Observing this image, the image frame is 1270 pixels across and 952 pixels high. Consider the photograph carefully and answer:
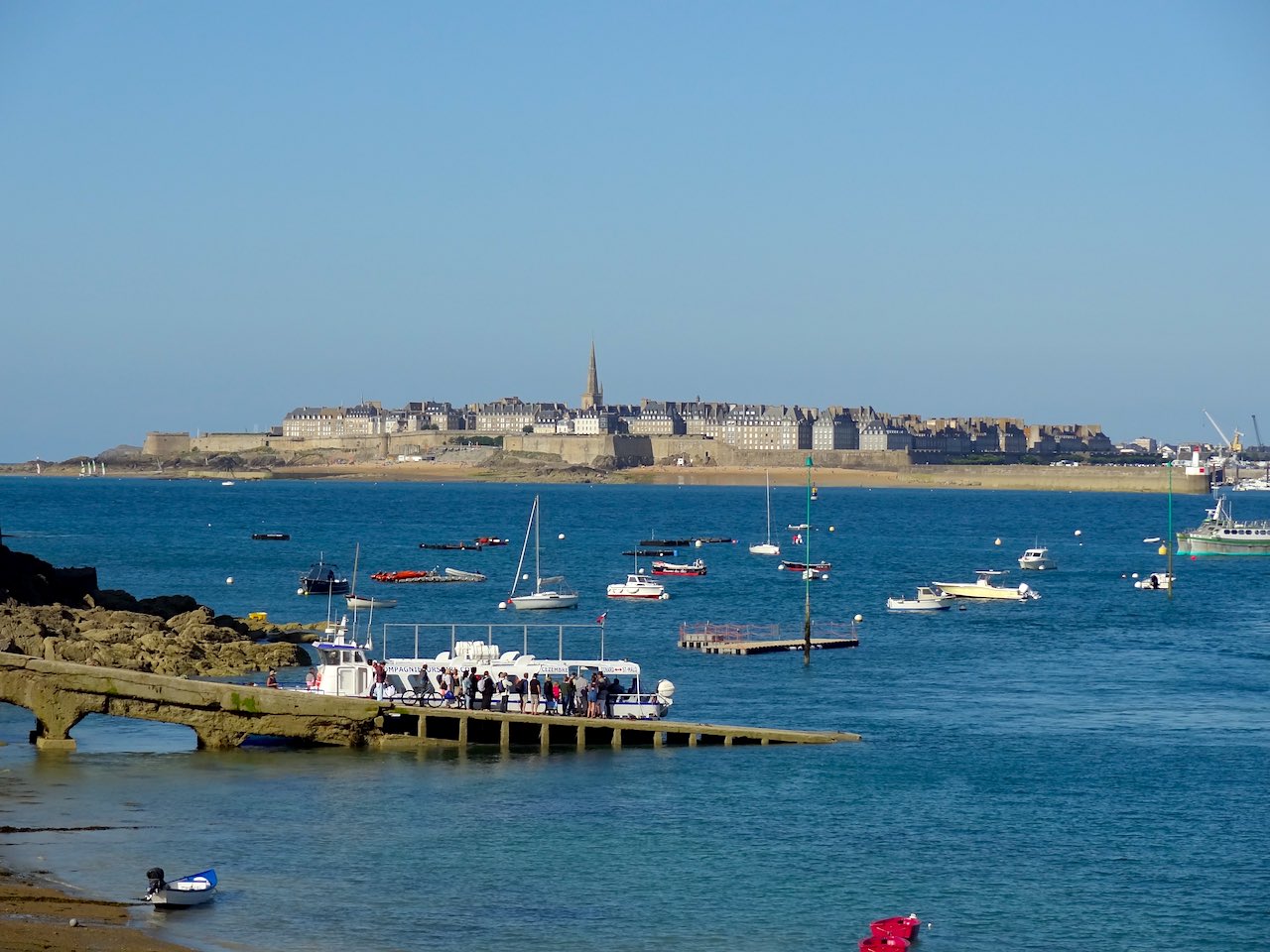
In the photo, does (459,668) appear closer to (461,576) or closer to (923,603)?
(923,603)

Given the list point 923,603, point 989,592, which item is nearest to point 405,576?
point 923,603

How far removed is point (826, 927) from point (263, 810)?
886cm

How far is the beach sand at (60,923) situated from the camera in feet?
58.1

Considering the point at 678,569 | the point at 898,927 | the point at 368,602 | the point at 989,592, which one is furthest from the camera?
the point at 678,569

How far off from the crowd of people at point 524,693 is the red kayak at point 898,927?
11881mm

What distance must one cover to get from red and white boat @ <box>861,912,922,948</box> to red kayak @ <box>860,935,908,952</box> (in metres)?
0.05

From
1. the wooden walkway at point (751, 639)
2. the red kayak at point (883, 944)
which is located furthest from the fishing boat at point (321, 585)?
the red kayak at point (883, 944)

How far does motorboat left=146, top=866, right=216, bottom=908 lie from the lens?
2006 cm

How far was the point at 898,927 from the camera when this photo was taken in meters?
19.6

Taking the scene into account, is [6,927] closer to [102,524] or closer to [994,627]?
[994,627]

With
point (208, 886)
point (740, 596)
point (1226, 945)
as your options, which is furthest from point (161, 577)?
point (1226, 945)

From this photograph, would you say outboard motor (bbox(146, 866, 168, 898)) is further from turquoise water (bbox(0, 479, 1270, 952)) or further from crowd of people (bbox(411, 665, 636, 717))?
crowd of people (bbox(411, 665, 636, 717))

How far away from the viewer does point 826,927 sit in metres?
20.4

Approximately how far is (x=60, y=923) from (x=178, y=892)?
5.49ft
